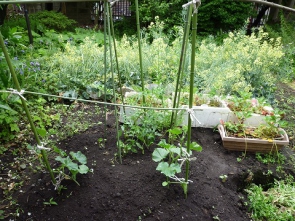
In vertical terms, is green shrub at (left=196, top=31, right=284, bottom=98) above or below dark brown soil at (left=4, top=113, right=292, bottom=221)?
above

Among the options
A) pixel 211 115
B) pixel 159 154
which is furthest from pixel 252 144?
pixel 159 154

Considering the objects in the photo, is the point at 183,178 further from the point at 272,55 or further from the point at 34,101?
the point at 272,55

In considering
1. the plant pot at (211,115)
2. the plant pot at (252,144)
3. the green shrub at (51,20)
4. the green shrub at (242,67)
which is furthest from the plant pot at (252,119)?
the green shrub at (51,20)

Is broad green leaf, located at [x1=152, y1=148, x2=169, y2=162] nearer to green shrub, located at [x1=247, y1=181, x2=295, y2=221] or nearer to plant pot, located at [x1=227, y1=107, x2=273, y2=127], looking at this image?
green shrub, located at [x1=247, y1=181, x2=295, y2=221]

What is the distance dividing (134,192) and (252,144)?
1356mm

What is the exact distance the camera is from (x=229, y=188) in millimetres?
2244

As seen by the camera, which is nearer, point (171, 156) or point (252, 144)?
point (171, 156)

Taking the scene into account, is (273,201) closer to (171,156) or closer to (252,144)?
(252,144)

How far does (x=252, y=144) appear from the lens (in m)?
2.62

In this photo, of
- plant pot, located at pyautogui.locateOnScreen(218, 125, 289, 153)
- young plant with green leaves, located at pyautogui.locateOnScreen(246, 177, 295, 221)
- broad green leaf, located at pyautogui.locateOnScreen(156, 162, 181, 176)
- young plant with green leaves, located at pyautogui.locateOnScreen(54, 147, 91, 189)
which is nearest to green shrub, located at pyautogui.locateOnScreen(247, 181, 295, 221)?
young plant with green leaves, located at pyautogui.locateOnScreen(246, 177, 295, 221)

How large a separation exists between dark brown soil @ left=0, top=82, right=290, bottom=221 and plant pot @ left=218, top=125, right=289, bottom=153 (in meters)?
0.24

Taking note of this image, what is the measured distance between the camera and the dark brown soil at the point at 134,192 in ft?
6.08

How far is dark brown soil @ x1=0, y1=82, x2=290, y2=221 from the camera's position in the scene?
185 cm

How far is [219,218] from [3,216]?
5.02 ft
